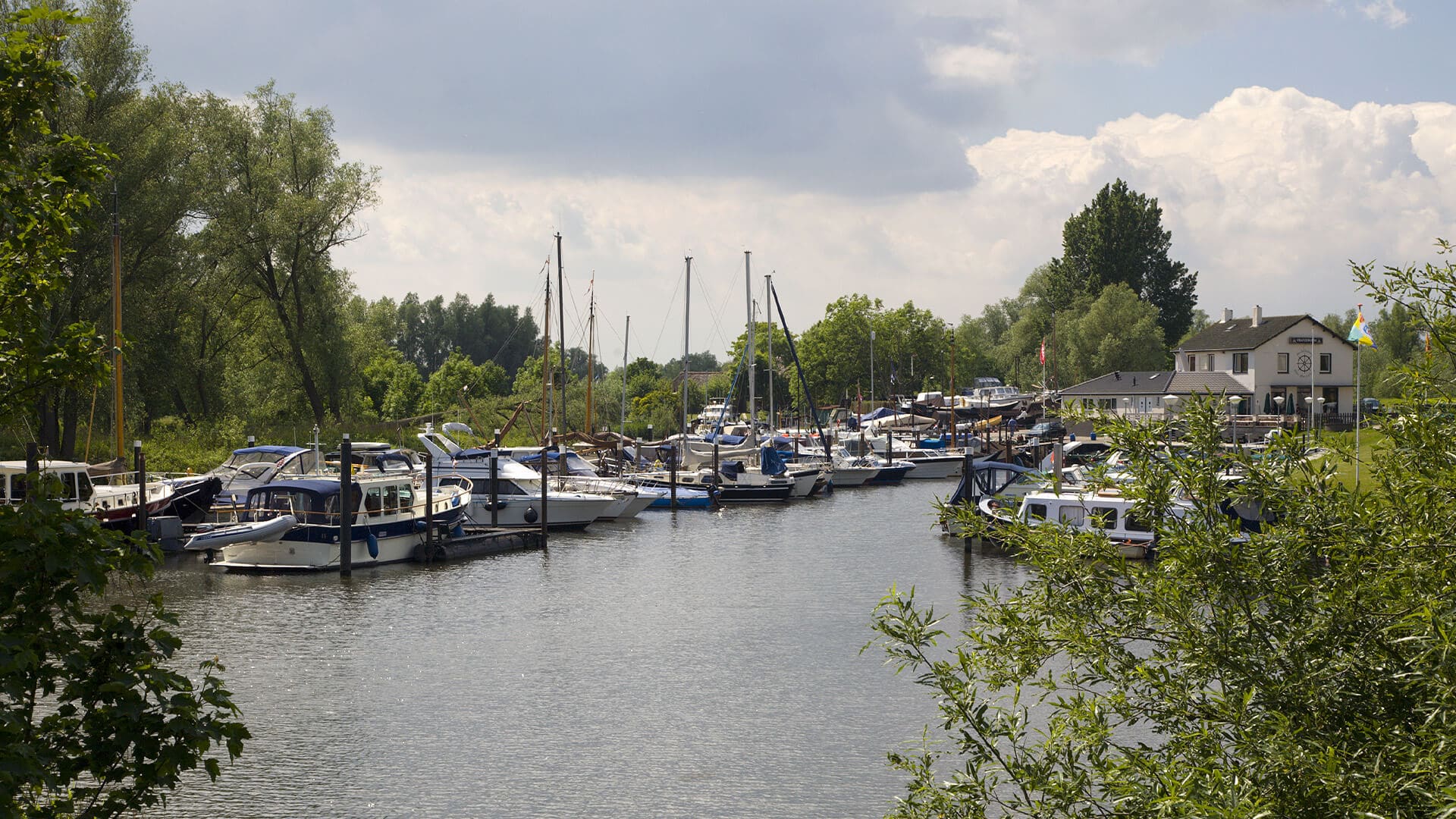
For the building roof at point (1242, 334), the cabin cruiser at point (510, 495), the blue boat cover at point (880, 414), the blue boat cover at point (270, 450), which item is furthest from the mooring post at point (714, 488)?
the blue boat cover at point (880, 414)

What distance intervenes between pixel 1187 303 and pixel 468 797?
12480 centimetres

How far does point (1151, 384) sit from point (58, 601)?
95.3 metres

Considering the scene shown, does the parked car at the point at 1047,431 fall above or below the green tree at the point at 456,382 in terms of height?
below

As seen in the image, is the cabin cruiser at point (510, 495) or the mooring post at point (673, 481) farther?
the mooring post at point (673, 481)

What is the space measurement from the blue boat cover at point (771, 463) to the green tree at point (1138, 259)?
7151 cm

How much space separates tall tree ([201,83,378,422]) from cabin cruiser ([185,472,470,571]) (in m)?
22.3

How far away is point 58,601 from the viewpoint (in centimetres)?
729

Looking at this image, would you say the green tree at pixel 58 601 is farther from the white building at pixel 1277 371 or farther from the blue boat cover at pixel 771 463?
the white building at pixel 1277 371

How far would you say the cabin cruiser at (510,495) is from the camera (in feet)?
168

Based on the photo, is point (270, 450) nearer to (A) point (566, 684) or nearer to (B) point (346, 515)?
(B) point (346, 515)

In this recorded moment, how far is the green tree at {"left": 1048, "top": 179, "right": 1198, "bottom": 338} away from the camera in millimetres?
129875

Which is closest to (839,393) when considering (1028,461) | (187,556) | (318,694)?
(1028,461)

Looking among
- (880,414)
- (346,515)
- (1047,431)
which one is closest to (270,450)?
(346,515)

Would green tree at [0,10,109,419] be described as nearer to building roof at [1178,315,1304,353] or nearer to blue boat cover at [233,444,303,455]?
blue boat cover at [233,444,303,455]
